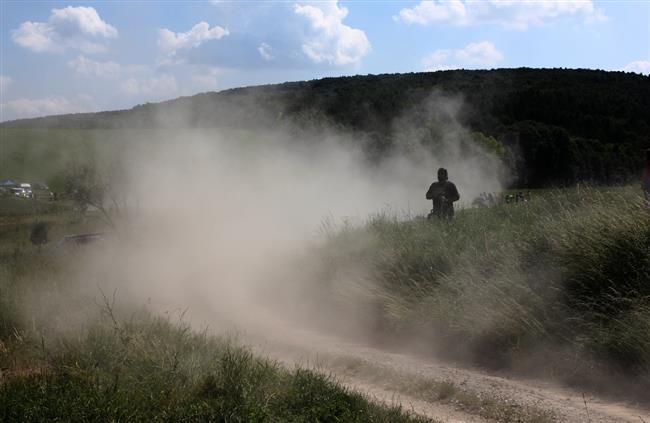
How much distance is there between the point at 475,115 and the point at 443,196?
20.7m

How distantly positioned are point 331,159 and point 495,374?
45.3ft

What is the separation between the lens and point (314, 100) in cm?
2297

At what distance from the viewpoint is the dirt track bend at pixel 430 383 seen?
555cm

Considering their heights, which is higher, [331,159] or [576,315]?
[331,159]

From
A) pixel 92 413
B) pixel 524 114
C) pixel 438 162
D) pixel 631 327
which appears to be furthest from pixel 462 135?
pixel 92 413

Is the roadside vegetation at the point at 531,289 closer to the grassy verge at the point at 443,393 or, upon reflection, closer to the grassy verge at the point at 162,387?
the grassy verge at the point at 443,393

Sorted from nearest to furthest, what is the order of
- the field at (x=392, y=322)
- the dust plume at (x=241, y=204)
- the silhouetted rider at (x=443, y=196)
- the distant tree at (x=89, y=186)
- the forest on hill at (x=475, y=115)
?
1. the field at (x=392, y=322)
2. the dust plume at (x=241, y=204)
3. the silhouetted rider at (x=443, y=196)
4. the distant tree at (x=89, y=186)
5. the forest on hill at (x=475, y=115)

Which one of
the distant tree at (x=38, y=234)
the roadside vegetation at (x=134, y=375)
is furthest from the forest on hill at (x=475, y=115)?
the roadside vegetation at (x=134, y=375)

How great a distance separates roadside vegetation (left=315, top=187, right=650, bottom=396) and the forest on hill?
7.58 meters

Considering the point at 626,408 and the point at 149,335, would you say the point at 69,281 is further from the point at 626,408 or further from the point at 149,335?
the point at 626,408

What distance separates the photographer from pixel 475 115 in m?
31.8

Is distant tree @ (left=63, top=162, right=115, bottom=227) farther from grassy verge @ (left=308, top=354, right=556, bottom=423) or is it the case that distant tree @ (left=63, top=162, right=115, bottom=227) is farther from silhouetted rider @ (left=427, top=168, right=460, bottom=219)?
grassy verge @ (left=308, top=354, right=556, bottom=423)

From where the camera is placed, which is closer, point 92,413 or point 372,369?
point 92,413

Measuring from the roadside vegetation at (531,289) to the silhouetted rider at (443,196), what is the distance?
193 centimetres
